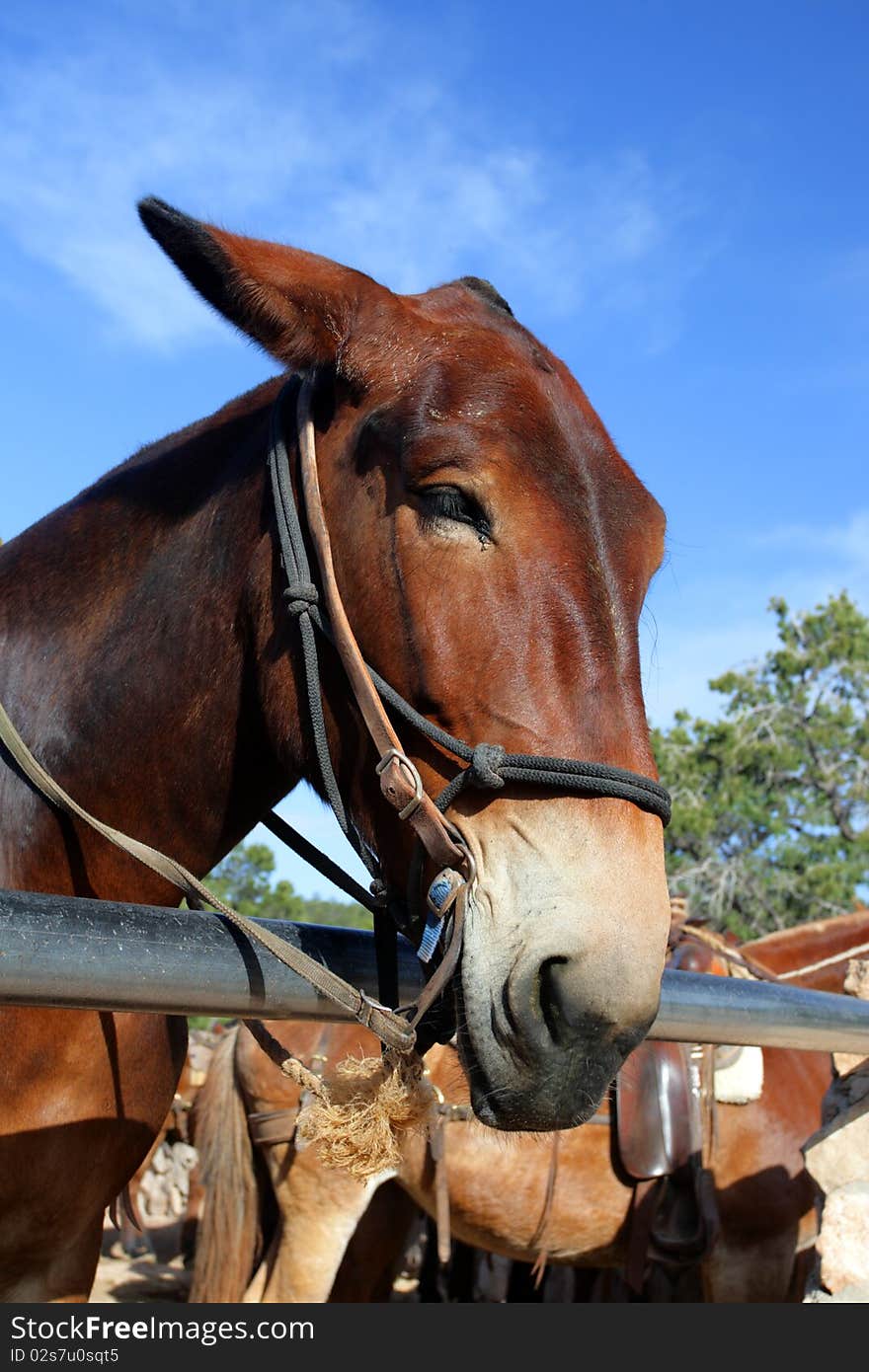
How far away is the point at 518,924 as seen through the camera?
1.54 m

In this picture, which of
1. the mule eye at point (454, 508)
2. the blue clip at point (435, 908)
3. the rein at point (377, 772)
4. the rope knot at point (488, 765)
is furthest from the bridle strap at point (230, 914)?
the mule eye at point (454, 508)

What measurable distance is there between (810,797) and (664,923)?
17.4 meters

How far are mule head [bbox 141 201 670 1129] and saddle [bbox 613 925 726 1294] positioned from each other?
10.7 feet

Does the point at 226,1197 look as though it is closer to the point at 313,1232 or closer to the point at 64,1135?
the point at 313,1232

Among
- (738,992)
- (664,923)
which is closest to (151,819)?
(664,923)

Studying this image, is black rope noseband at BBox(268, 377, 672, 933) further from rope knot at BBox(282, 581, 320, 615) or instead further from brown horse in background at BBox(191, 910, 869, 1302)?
brown horse in background at BBox(191, 910, 869, 1302)

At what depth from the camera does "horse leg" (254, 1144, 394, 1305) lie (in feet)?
15.0

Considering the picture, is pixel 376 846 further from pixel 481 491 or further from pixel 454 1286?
pixel 454 1286

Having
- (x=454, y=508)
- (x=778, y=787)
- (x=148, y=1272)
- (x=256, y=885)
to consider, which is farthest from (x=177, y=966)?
(x=256, y=885)

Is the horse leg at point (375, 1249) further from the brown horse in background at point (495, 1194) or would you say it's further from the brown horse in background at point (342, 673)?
the brown horse in background at point (342, 673)

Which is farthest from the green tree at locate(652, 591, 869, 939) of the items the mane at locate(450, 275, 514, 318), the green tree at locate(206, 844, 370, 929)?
the mane at locate(450, 275, 514, 318)

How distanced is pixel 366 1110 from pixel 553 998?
38 cm

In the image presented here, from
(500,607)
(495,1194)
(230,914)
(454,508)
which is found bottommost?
Result: (495,1194)

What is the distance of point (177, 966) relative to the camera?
4.77 feet
